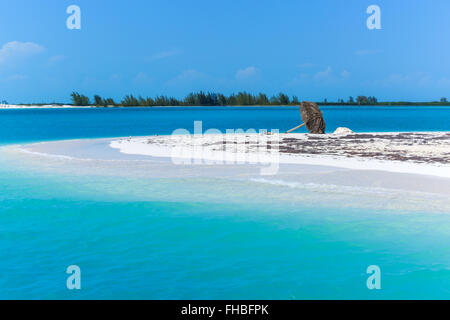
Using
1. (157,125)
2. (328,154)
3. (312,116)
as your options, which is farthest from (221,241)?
(157,125)

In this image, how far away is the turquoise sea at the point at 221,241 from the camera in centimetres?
603

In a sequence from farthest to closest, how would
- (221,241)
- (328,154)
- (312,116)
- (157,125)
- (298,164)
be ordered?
(157,125) → (312,116) → (328,154) → (298,164) → (221,241)

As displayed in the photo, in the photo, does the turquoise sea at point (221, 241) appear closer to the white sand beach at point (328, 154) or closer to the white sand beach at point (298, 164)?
the white sand beach at point (298, 164)

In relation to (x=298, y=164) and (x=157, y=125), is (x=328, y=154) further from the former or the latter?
(x=157, y=125)

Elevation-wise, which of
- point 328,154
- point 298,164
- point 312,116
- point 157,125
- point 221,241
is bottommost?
point 221,241

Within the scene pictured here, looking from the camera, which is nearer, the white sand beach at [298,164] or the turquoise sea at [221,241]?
the turquoise sea at [221,241]

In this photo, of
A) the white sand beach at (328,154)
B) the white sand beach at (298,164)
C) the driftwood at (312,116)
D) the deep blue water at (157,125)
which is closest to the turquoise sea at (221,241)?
the white sand beach at (298,164)

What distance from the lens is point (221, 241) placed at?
7691 millimetres

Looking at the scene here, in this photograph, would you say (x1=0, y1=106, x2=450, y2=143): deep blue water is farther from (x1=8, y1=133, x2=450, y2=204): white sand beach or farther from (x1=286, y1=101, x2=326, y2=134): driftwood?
(x1=8, y1=133, x2=450, y2=204): white sand beach

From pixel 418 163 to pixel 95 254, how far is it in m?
10.6

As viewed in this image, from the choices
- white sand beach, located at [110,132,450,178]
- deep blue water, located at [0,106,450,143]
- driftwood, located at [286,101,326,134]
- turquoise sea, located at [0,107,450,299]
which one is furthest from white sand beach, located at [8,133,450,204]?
deep blue water, located at [0,106,450,143]

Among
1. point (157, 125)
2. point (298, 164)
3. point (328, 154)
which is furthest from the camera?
point (157, 125)

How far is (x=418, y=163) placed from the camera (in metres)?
14.2

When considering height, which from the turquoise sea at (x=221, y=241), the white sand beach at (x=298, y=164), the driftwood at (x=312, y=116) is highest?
the driftwood at (x=312, y=116)
